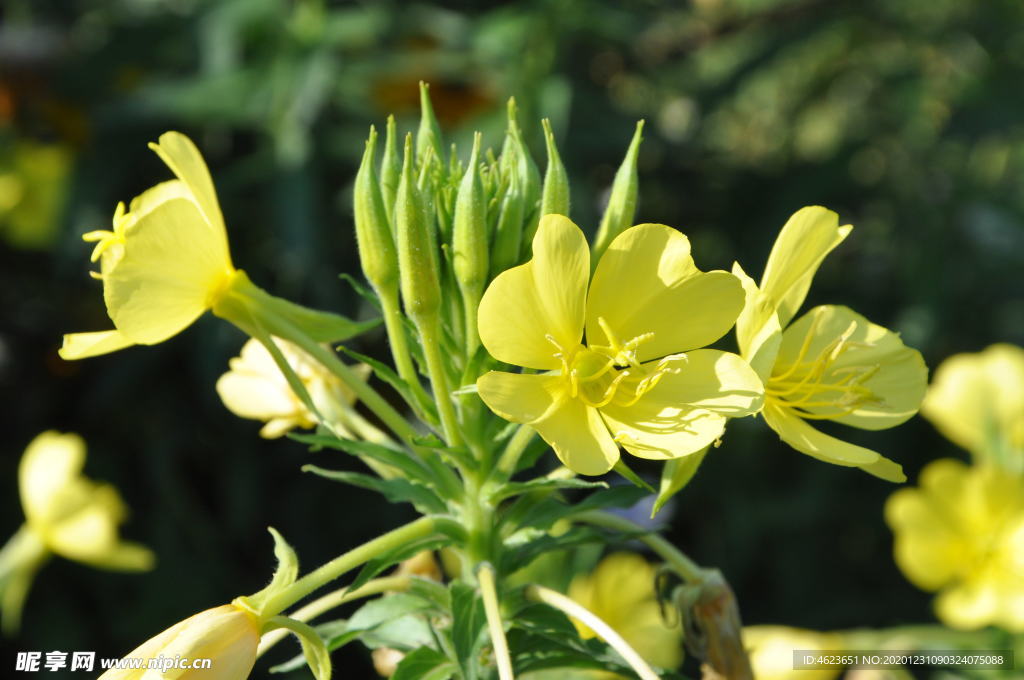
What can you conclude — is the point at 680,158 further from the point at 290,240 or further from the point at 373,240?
the point at 373,240

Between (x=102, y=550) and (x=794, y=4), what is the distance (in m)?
2.50

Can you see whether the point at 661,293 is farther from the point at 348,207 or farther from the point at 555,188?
the point at 348,207

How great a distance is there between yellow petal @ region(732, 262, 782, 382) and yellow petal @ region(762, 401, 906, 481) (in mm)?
53

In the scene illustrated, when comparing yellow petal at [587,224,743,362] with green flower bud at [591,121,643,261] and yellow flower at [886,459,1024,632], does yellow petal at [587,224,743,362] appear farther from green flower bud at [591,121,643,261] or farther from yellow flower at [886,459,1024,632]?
yellow flower at [886,459,1024,632]

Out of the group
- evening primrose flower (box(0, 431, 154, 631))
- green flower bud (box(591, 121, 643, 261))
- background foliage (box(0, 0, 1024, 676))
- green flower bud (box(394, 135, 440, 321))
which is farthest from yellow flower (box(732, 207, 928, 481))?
background foliage (box(0, 0, 1024, 676))

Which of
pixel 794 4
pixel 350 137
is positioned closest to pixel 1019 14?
pixel 794 4

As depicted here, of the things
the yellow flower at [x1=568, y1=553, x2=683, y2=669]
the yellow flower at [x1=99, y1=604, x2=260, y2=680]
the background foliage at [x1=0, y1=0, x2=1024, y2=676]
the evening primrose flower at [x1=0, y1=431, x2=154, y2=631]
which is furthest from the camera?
the background foliage at [x1=0, y1=0, x2=1024, y2=676]

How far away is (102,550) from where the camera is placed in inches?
61.1

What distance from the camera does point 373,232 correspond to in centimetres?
81

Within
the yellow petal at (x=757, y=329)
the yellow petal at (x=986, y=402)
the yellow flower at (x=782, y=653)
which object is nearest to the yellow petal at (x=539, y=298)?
the yellow petal at (x=757, y=329)

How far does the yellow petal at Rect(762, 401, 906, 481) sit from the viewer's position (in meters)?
0.74

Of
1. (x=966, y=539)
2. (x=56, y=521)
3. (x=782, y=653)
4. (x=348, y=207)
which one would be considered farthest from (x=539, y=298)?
(x=348, y=207)

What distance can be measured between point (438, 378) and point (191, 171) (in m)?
0.26

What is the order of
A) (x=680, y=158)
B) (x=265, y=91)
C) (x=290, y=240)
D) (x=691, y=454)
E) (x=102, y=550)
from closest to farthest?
(x=691, y=454), (x=102, y=550), (x=290, y=240), (x=265, y=91), (x=680, y=158)
